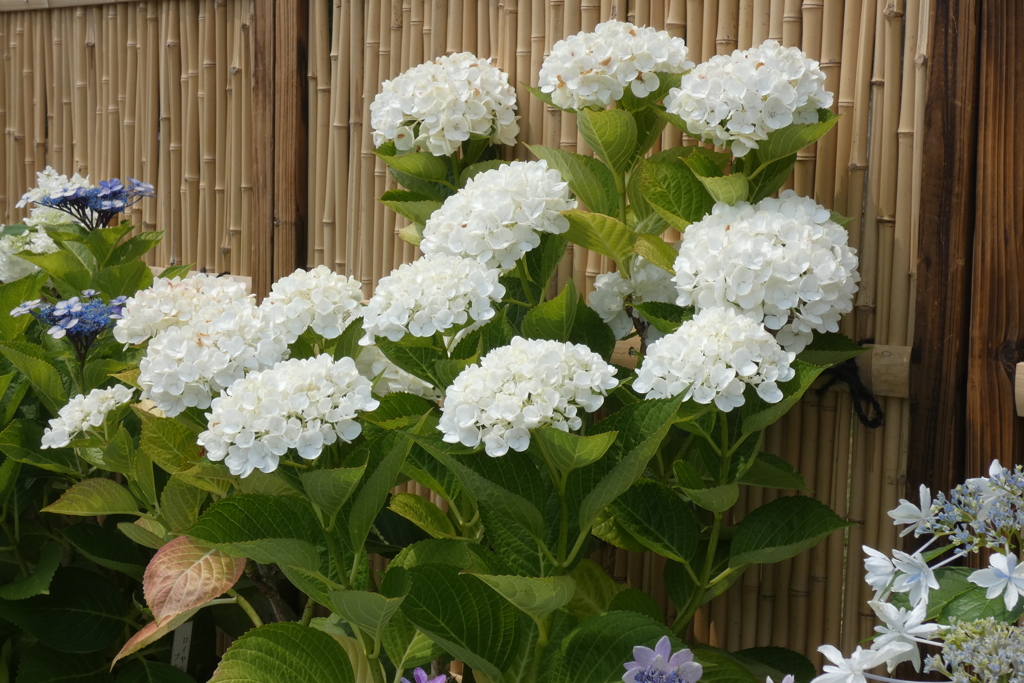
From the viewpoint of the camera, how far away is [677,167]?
1.42 metres

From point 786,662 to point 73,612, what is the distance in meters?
1.29

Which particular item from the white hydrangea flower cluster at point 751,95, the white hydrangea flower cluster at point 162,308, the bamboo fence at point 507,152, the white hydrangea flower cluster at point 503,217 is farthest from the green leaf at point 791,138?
the white hydrangea flower cluster at point 162,308

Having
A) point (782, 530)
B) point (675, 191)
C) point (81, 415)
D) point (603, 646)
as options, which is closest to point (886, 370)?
point (782, 530)

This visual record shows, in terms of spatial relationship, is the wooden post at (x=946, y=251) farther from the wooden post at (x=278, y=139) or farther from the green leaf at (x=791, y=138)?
the wooden post at (x=278, y=139)

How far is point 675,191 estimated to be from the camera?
1.41 meters

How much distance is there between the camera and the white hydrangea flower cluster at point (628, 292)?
4.84 feet

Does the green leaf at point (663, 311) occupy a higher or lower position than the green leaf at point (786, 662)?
higher

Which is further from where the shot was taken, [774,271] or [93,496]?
[93,496]

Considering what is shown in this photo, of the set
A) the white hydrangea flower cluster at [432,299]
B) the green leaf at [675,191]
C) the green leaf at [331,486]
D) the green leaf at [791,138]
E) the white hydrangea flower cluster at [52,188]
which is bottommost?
the green leaf at [331,486]

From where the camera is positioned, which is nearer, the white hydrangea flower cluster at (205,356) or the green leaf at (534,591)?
the green leaf at (534,591)

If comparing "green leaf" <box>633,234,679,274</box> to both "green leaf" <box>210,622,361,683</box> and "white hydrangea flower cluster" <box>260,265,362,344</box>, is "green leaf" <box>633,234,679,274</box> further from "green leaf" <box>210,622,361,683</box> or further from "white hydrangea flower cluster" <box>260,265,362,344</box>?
"green leaf" <box>210,622,361,683</box>

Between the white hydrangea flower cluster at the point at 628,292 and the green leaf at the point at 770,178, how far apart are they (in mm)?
177

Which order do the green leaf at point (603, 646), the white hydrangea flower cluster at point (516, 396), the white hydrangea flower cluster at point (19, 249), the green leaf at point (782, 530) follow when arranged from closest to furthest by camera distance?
the white hydrangea flower cluster at point (516, 396)
the green leaf at point (603, 646)
the green leaf at point (782, 530)
the white hydrangea flower cluster at point (19, 249)

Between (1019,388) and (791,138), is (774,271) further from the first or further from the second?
(1019,388)
